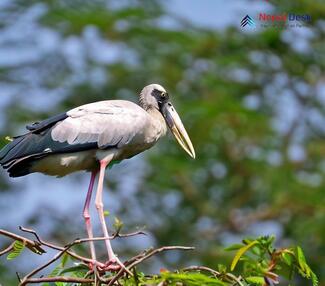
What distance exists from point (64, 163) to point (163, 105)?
83cm

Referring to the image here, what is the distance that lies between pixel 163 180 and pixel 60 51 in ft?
10.1

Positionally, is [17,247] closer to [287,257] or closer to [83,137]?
[287,257]

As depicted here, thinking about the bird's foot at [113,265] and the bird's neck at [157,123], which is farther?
the bird's neck at [157,123]

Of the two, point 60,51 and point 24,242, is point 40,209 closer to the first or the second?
point 60,51

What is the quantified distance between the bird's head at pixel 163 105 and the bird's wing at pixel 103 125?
38cm

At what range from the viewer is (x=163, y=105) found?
645 centimetres

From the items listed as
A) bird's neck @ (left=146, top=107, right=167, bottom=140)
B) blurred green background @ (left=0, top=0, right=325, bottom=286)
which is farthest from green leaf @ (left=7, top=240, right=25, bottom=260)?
blurred green background @ (left=0, top=0, right=325, bottom=286)

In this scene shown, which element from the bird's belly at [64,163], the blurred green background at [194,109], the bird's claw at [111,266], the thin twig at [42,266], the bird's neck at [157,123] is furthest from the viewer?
the blurred green background at [194,109]

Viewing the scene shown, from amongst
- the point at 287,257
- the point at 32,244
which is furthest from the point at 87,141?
the point at 287,257

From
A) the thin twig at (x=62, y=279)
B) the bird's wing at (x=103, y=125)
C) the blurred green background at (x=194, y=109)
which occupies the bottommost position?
the blurred green background at (x=194, y=109)

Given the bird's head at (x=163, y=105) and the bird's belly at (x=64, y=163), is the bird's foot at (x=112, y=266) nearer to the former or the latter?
the bird's belly at (x=64, y=163)

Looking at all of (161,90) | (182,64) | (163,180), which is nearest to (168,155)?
(163,180)

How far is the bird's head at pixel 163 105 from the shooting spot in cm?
643

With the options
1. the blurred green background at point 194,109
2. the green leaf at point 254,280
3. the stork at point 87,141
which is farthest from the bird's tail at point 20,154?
the blurred green background at point 194,109
